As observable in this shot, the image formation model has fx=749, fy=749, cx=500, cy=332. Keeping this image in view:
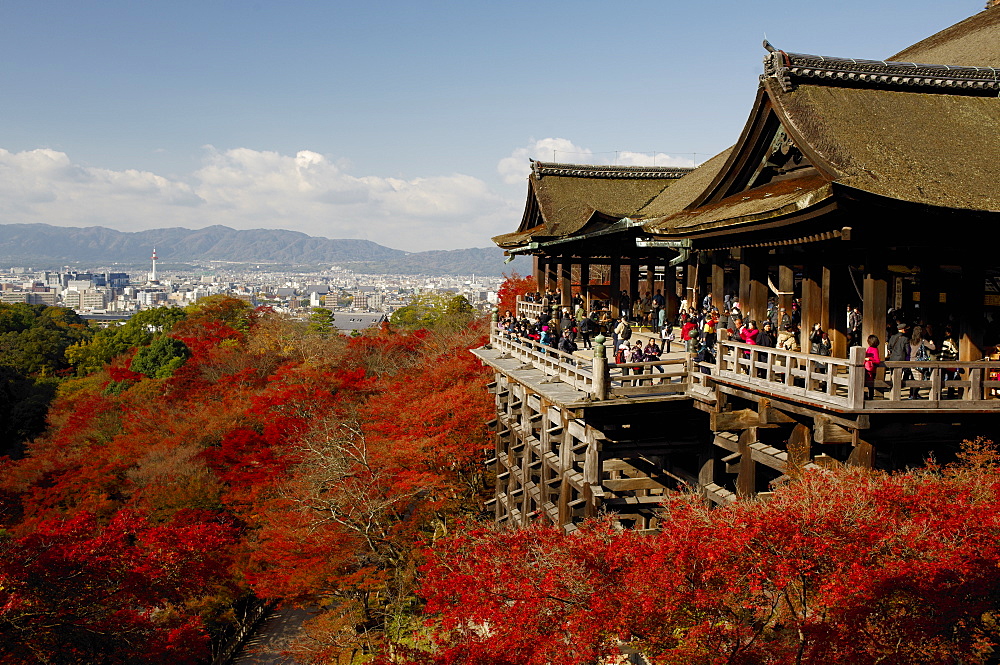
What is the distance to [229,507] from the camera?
1021 inches

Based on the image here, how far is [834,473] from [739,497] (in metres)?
2.74

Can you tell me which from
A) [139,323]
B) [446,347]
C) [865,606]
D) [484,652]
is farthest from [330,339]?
[865,606]

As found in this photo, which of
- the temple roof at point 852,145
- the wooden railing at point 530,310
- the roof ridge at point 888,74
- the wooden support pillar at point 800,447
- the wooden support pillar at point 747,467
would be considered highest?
the roof ridge at point 888,74

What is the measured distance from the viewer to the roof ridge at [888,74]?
1248 cm

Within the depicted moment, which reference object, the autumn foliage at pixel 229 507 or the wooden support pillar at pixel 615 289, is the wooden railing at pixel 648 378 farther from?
the wooden support pillar at pixel 615 289

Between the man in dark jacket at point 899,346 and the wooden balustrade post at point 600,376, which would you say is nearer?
the man in dark jacket at point 899,346

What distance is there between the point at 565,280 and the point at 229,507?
554 inches

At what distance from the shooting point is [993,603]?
7.88 meters

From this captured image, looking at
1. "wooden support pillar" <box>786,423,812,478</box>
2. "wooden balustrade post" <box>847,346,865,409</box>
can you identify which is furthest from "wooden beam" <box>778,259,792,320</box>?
"wooden balustrade post" <box>847,346,865,409</box>

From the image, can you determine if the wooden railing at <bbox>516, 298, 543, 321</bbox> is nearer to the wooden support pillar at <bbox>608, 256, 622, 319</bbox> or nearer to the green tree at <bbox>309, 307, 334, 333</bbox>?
the wooden support pillar at <bbox>608, 256, 622, 319</bbox>

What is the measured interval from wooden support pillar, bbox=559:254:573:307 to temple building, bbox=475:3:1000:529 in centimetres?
768

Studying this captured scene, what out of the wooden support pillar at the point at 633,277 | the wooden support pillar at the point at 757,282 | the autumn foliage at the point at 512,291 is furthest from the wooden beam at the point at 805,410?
the autumn foliage at the point at 512,291

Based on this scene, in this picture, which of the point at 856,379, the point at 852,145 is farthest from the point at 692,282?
the point at 856,379

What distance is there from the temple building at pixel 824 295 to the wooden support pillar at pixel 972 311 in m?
0.02
